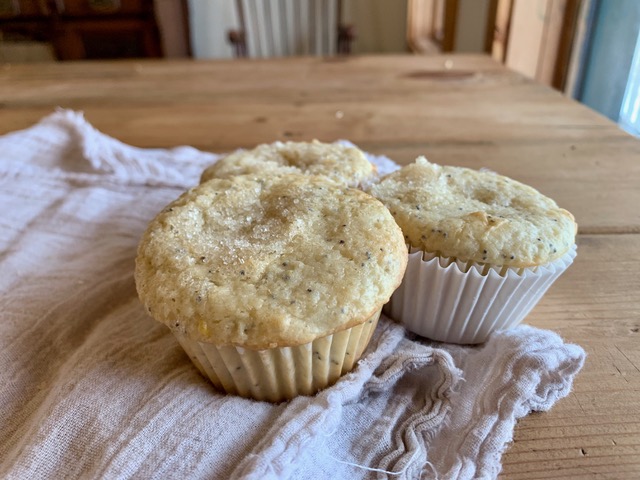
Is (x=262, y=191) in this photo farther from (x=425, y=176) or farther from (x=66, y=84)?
(x=66, y=84)

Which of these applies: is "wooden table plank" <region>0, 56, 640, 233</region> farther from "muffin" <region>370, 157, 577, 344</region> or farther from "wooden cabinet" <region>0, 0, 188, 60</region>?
"wooden cabinet" <region>0, 0, 188, 60</region>

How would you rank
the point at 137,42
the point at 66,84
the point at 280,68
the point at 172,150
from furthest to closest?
the point at 137,42
the point at 280,68
the point at 66,84
the point at 172,150

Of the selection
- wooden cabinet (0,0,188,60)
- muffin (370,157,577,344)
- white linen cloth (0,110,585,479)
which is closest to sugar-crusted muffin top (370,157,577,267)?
muffin (370,157,577,344)

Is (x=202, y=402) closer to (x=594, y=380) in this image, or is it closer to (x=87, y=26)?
(x=594, y=380)

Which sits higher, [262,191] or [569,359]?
[262,191]

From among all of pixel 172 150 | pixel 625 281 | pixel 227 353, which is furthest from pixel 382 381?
pixel 172 150

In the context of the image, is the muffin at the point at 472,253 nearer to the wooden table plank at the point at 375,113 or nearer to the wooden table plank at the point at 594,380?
the wooden table plank at the point at 594,380
